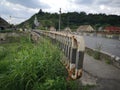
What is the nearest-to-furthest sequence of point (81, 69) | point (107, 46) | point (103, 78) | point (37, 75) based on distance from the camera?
point (81, 69), point (37, 75), point (103, 78), point (107, 46)

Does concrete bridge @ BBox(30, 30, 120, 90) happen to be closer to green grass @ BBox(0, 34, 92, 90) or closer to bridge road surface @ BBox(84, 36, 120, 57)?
green grass @ BBox(0, 34, 92, 90)

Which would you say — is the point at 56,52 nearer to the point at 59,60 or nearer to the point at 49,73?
the point at 59,60

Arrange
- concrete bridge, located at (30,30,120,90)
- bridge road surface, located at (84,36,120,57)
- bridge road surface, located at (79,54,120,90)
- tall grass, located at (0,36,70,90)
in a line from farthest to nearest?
bridge road surface, located at (84,36,120,57), bridge road surface, located at (79,54,120,90), tall grass, located at (0,36,70,90), concrete bridge, located at (30,30,120,90)

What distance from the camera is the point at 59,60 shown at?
17.7 feet

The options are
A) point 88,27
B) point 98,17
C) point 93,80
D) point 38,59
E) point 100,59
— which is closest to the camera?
point 38,59

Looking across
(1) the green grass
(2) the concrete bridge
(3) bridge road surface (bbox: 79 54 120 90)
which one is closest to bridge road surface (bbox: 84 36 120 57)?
(3) bridge road surface (bbox: 79 54 120 90)

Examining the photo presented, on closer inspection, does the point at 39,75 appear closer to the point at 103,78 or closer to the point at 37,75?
the point at 37,75

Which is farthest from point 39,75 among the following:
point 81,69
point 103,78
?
point 103,78

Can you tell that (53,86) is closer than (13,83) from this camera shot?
Yes

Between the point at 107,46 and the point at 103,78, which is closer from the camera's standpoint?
the point at 103,78

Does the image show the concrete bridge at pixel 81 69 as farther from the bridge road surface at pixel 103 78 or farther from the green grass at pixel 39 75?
the green grass at pixel 39 75

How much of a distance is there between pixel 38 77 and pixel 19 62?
69cm

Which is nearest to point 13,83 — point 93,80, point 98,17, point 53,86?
point 53,86

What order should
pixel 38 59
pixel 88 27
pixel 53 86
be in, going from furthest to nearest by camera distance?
pixel 88 27 < pixel 38 59 < pixel 53 86
